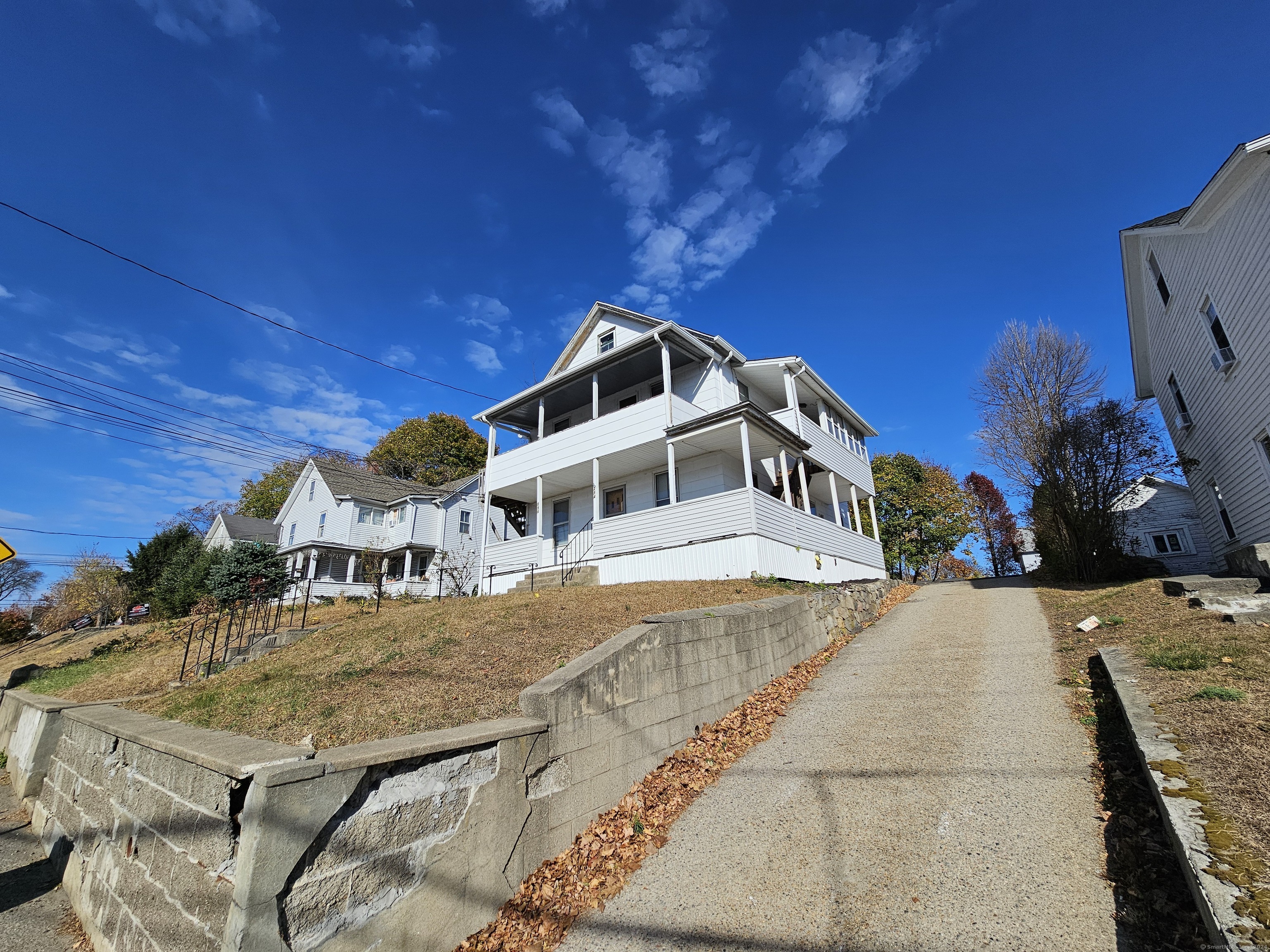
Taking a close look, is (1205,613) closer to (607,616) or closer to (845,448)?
(607,616)

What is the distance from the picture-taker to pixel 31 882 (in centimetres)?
477

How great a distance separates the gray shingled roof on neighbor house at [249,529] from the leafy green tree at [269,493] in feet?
32.5

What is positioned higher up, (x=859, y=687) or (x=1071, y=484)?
(x=1071, y=484)

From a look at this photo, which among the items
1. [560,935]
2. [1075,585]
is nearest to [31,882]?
[560,935]

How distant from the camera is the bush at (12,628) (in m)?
21.1

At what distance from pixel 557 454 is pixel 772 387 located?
7915mm

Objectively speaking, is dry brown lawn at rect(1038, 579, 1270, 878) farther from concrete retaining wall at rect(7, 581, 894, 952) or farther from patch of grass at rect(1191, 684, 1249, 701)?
concrete retaining wall at rect(7, 581, 894, 952)

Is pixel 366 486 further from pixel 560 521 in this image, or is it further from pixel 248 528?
Result: pixel 560 521

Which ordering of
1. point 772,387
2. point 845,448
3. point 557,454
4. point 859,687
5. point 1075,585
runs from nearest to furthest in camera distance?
point 859,687
point 1075,585
point 557,454
point 772,387
point 845,448

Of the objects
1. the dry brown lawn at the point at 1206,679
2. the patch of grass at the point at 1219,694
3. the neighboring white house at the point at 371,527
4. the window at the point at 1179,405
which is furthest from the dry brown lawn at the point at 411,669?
the neighboring white house at the point at 371,527

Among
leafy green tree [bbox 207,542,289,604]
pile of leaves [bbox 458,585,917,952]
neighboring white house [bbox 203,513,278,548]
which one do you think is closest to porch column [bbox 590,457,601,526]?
pile of leaves [bbox 458,585,917,952]

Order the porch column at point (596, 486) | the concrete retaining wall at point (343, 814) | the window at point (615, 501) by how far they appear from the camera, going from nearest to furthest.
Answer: the concrete retaining wall at point (343, 814) < the porch column at point (596, 486) < the window at point (615, 501)

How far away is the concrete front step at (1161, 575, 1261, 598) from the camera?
8109mm

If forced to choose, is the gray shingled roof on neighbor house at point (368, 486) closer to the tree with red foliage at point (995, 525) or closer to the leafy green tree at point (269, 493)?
the leafy green tree at point (269, 493)
